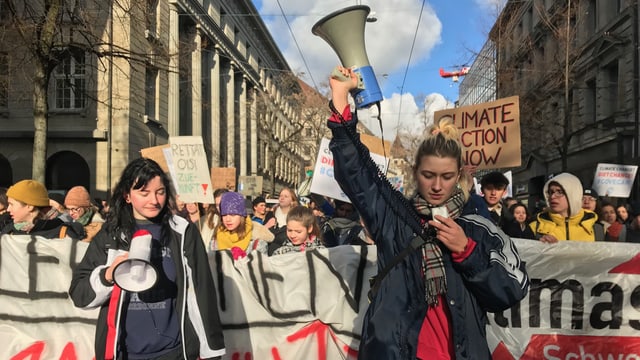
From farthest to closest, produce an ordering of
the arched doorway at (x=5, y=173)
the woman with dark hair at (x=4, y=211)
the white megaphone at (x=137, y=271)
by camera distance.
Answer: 1. the arched doorway at (x=5, y=173)
2. the woman with dark hair at (x=4, y=211)
3. the white megaphone at (x=137, y=271)

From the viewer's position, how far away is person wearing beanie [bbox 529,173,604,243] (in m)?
4.21

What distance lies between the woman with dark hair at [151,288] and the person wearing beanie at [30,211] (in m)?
2.23

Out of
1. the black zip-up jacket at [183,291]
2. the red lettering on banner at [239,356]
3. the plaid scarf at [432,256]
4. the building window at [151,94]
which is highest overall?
the building window at [151,94]

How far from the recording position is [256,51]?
47.8 m

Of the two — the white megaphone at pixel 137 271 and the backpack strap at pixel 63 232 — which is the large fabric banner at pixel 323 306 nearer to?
the backpack strap at pixel 63 232

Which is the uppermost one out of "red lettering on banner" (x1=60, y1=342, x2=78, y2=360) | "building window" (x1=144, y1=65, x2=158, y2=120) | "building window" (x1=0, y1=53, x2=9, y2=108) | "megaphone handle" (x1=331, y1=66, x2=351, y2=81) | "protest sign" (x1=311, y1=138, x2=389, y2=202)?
"building window" (x1=144, y1=65, x2=158, y2=120)

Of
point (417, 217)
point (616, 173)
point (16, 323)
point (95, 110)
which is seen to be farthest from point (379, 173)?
point (95, 110)

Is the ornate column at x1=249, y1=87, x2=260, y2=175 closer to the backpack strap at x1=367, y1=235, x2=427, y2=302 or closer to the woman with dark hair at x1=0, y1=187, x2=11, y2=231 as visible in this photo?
the woman with dark hair at x1=0, y1=187, x2=11, y2=231

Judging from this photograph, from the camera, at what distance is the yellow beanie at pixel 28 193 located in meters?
4.34

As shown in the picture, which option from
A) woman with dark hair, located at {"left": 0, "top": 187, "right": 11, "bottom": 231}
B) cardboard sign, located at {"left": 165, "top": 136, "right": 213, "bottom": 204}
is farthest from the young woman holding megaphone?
woman with dark hair, located at {"left": 0, "top": 187, "right": 11, "bottom": 231}

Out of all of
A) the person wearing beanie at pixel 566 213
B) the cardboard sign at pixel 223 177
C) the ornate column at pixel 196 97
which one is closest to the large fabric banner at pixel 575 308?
the person wearing beanie at pixel 566 213

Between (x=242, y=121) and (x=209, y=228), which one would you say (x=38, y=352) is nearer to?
(x=209, y=228)

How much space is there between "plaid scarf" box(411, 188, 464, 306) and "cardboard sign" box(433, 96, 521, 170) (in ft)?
17.0

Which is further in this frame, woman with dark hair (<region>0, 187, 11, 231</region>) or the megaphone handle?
woman with dark hair (<region>0, 187, 11, 231</region>)
